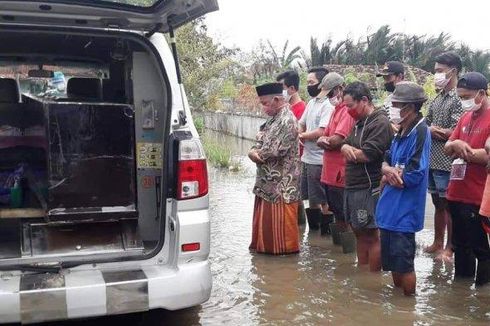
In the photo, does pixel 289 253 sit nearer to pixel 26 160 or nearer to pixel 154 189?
pixel 154 189

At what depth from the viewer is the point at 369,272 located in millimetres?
4980

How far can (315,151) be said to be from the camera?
20.7 feet

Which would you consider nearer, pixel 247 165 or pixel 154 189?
pixel 154 189

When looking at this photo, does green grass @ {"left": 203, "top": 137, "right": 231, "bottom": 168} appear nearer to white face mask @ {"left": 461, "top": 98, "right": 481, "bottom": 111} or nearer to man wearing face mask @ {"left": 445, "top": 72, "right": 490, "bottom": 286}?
man wearing face mask @ {"left": 445, "top": 72, "right": 490, "bottom": 286}

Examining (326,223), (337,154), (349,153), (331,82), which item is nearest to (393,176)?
(349,153)

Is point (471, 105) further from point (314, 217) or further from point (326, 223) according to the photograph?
point (314, 217)

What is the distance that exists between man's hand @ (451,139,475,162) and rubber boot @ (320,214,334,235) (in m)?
2.28

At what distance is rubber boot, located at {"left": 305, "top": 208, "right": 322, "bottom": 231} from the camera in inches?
255

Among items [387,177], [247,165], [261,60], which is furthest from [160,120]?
[261,60]

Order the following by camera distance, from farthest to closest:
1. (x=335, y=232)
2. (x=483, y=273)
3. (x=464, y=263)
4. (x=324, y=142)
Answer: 1. (x=335, y=232)
2. (x=324, y=142)
3. (x=464, y=263)
4. (x=483, y=273)

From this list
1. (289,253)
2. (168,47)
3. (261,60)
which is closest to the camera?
(168,47)

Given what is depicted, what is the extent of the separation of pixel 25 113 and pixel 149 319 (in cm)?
220

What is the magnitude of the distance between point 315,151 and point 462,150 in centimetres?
222

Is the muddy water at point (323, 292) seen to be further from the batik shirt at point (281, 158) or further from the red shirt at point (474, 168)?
the red shirt at point (474, 168)
